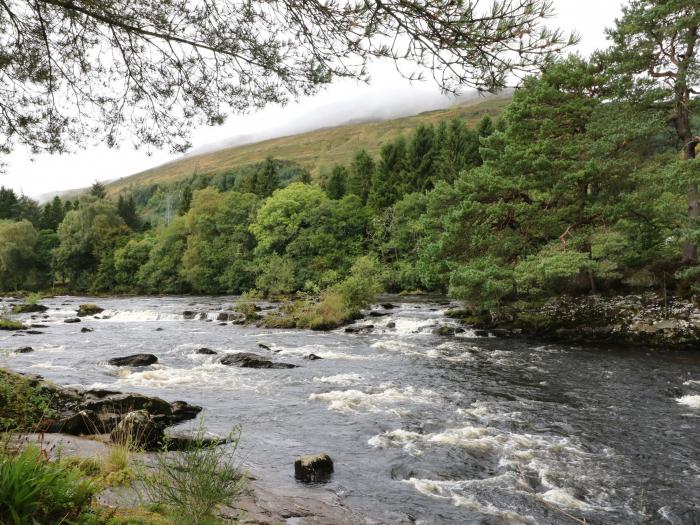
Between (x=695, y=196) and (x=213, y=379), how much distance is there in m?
18.1

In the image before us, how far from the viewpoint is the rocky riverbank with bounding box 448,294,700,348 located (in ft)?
55.8

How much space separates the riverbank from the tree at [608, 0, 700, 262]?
17117 millimetres

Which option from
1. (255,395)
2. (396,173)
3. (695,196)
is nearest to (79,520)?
(255,395)

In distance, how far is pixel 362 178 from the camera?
6419 cm

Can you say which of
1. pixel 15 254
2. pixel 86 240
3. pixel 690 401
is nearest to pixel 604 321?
pixel 690 401

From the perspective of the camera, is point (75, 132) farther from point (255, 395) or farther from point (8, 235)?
point (8, 235)

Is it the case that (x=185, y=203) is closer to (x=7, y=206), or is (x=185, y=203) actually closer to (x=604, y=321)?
(x=7, y=206)

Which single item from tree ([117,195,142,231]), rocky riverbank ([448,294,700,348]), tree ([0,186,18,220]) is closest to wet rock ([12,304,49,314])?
rocky riverbank ([448,294,700,348])

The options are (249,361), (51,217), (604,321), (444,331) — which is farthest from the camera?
(51,217)

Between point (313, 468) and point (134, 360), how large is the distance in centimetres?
1098

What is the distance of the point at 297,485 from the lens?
6.79 m

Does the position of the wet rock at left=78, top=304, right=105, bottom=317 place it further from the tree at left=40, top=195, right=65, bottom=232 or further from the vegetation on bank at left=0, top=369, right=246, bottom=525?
the tree at left=40, top=195, right=65, bottom=232

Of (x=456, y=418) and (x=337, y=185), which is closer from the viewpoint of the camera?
(x=456, y=418)

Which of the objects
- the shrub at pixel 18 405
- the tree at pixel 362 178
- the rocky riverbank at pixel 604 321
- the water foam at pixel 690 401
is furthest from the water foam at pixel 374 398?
the tree at pixel 362 178
